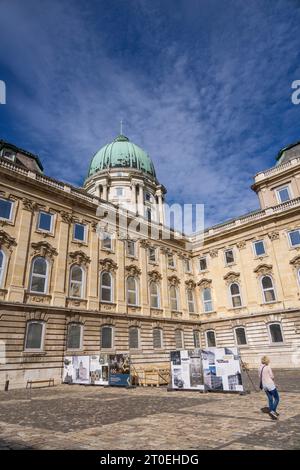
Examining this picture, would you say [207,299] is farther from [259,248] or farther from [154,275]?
[259,248]

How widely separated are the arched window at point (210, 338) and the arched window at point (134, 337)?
10207 mm

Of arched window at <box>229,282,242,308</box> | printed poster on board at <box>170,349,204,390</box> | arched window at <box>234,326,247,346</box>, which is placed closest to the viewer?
printed poster on board at <box>170,349,204,390</box>

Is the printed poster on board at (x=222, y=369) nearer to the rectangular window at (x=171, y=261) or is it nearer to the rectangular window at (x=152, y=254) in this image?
the rectangular window at (x=152, y=254)

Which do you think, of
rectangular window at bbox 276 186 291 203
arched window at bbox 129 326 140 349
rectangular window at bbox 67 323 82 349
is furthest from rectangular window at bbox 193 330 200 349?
rectangular window at bbox 276 186 291 203

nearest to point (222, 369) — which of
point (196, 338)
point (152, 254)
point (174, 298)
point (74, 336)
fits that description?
point (74, 336)

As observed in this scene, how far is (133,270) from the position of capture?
29.9m

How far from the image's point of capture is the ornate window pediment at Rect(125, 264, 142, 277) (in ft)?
96.6

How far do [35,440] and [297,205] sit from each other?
101 ft

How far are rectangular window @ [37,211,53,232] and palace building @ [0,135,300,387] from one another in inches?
3.4

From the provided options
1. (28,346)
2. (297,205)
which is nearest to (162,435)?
(28,346)

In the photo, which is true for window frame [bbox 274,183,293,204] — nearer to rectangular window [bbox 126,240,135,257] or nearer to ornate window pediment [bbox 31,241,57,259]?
rectangular window [bbox 126,240,135,257]

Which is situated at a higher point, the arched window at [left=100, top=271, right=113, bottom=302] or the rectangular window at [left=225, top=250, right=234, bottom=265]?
the rectangular window at [left=225, top=250, right=234, bottom=265]

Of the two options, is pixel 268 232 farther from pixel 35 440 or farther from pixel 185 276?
pixel 35 440

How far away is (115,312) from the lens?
2630 cm
